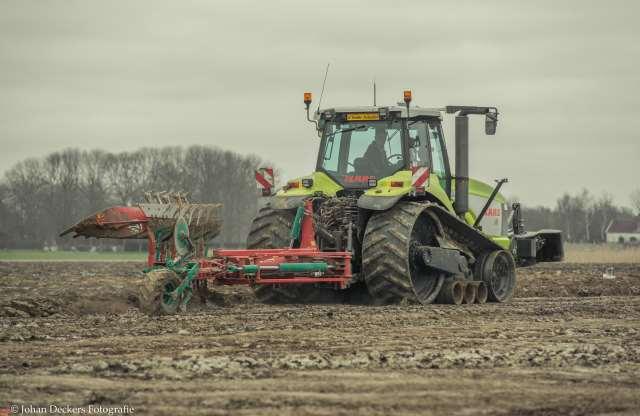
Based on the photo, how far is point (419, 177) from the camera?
14.0 meters

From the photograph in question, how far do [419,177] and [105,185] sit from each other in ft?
188

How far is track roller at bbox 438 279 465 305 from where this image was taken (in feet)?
48.4

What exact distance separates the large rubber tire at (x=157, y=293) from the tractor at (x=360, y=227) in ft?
0.11

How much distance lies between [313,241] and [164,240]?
1933mm

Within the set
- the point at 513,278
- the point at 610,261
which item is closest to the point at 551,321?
the point at 513,278

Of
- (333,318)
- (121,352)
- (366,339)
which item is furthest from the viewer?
(333,318)

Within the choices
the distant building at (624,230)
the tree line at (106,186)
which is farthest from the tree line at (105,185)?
the distant building at (624,230)

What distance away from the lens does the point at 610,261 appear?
1458 inches

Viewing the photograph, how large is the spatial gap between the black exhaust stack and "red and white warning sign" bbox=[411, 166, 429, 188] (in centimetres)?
129

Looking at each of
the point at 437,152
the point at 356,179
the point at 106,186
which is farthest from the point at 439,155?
the point at 106,186

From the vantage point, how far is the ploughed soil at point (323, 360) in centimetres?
648

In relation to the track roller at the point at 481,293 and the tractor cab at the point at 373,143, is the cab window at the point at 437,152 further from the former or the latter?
the track roller at the point at 481,293

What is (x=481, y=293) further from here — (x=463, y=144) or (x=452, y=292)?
(x=463, y=144)

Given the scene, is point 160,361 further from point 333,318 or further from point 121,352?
point 333,318
